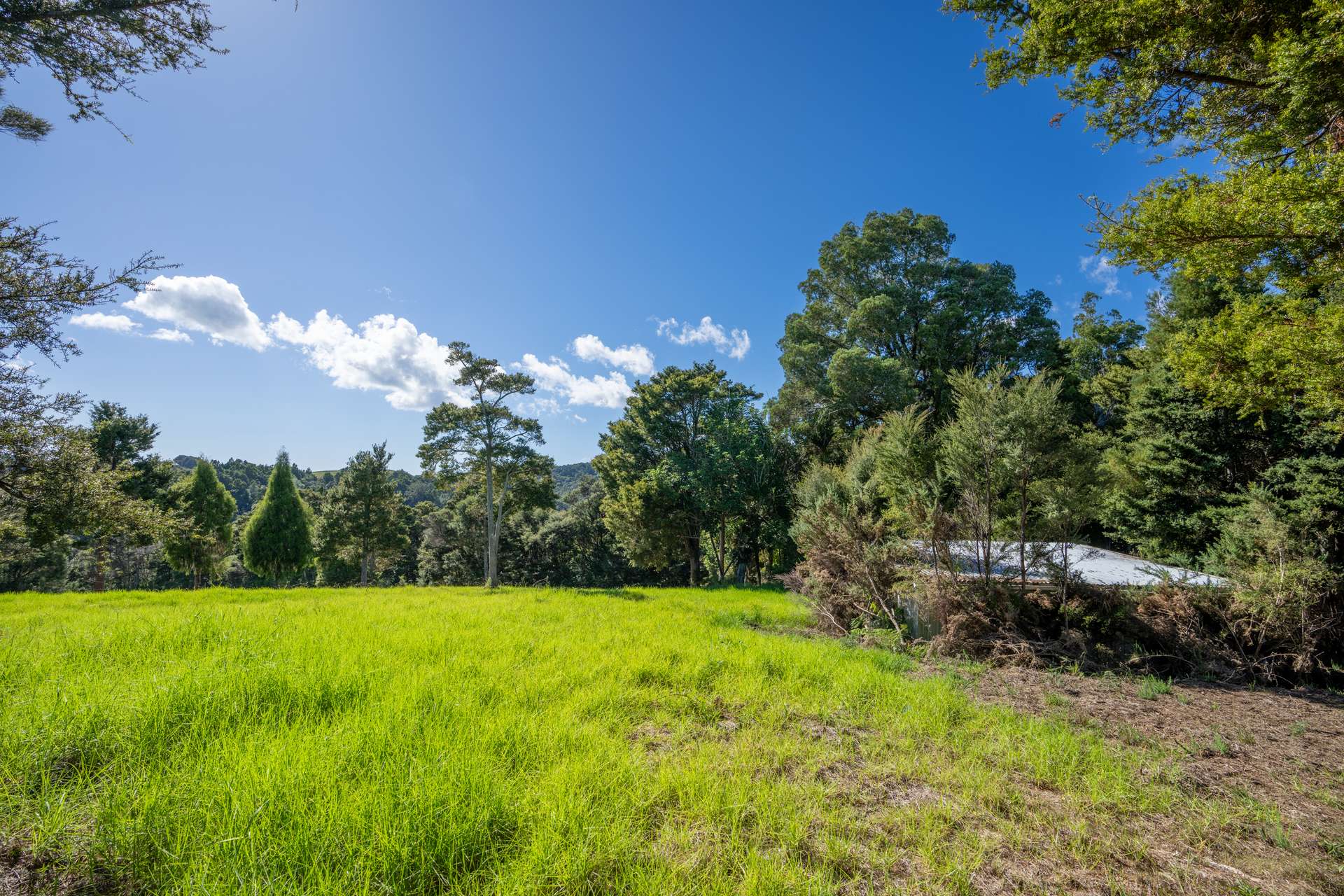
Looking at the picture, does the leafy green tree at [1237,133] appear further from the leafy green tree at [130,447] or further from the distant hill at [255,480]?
the distant hill at [255,480]

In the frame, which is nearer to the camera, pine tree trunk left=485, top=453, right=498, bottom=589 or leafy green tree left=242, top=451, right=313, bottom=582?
pine tree trunk left=485, top=453, right=498, bottom=589

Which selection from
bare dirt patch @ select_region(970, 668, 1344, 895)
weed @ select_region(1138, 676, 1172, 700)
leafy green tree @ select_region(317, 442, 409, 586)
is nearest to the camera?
bare dirt patch @ select_region(970, 668, 1344, 895)

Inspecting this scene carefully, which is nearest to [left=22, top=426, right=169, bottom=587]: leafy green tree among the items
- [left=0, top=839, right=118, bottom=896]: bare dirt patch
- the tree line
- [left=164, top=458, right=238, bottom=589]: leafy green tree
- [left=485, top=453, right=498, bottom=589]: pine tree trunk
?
the tree line

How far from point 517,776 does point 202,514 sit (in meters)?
32.5

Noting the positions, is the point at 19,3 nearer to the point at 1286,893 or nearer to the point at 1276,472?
the point at 1286,893

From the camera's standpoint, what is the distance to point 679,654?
19.0 ft

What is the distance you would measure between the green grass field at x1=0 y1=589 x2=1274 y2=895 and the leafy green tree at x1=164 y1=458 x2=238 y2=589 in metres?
25.5

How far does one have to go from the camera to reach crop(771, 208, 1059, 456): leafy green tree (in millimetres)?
20047

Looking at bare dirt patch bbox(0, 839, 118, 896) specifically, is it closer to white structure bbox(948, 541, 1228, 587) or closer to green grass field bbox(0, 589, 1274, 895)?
green grass field bbox(0, 589, 1274, 895)

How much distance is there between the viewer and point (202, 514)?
23.6m

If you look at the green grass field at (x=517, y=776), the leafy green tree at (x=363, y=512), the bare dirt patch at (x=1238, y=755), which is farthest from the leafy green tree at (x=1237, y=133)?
the leafy green tree at (x=363, y=512)

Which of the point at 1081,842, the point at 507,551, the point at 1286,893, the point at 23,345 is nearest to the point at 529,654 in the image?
the point at 1081,842

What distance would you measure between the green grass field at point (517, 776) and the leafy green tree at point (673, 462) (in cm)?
1347

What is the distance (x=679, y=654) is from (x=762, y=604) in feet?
20.1
